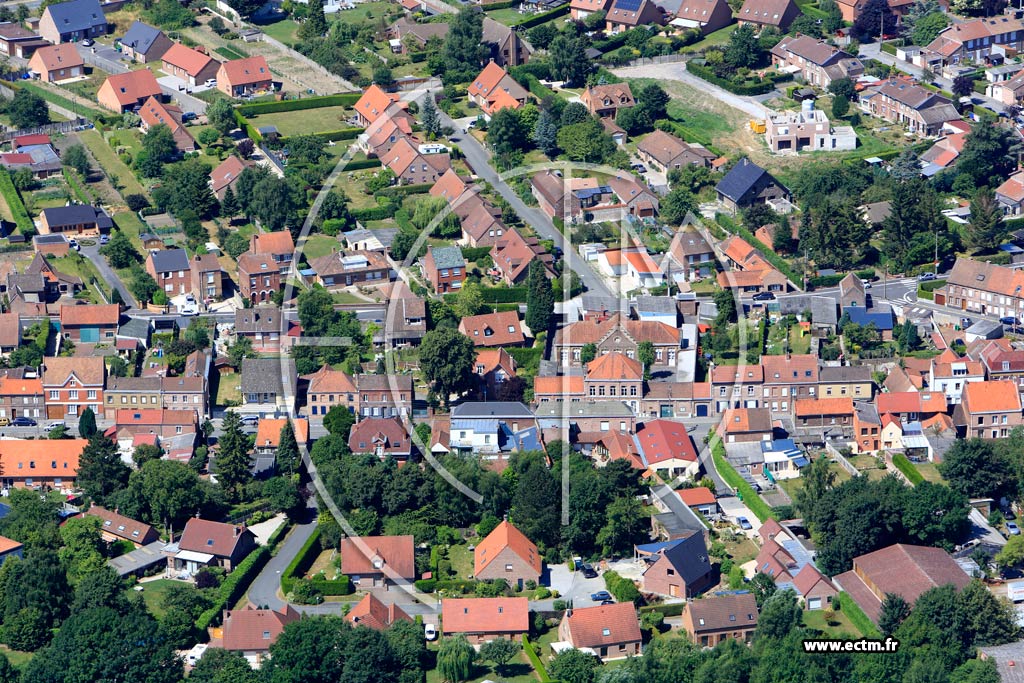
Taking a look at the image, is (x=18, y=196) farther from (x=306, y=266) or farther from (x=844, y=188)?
(x=844, y=188)

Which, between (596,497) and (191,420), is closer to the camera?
(596,497)

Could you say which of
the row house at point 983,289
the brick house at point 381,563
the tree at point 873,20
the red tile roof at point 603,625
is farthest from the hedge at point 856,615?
the tree at point 873,20

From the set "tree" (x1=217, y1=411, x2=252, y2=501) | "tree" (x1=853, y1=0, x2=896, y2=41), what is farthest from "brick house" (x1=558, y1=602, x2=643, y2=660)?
"tree" (x1=853, y1=0, x2=896, y2=41)

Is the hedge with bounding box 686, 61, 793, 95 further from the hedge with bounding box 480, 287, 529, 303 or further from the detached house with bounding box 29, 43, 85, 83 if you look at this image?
the detached house with bounding box 29, 43, 85, 83

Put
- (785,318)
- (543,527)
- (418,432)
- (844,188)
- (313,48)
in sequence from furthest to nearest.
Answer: (313,48), (844,188), (785,318), (418,432), (543,527)

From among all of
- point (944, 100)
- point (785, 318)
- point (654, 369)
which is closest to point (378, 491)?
point (654, 369)

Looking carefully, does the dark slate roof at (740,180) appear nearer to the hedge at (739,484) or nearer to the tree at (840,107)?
the tree at (840,107)

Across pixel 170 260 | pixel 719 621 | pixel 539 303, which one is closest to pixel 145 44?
pixel 170 260
